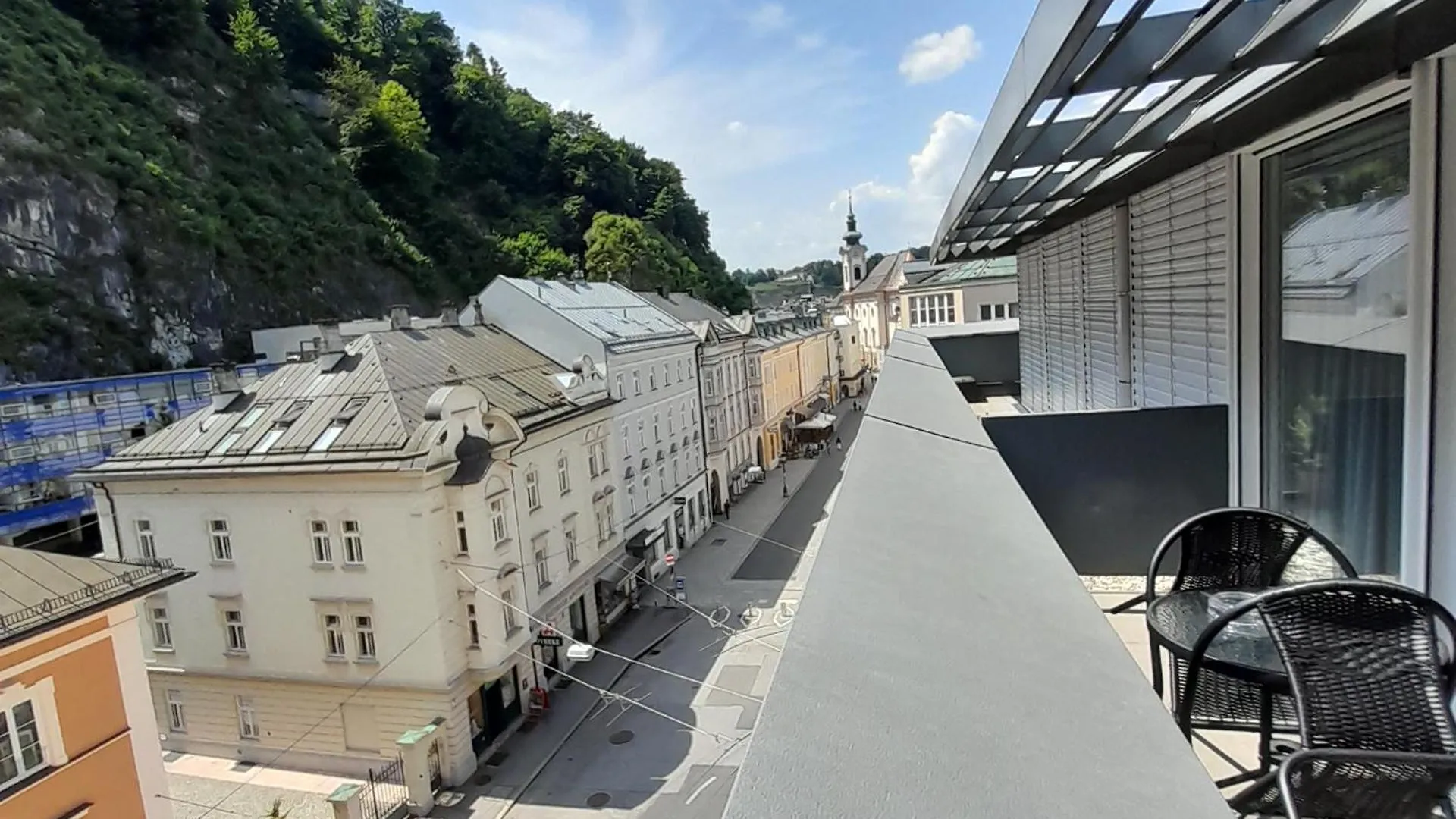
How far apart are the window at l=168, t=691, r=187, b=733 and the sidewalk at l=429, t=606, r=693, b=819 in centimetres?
535

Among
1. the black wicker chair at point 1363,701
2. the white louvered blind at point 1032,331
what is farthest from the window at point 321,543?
the black wicker chair at point 1363,701

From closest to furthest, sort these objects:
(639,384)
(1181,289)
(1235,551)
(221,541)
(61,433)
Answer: (1235,551) → (1181,289) → (221,541) → (61,433) → (639,384)

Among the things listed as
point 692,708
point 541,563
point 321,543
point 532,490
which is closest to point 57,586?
point 321,543

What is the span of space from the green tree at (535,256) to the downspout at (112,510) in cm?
3233

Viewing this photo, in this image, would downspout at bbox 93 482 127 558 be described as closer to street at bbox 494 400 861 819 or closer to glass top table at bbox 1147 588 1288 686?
street at bbox 494 400 861 819

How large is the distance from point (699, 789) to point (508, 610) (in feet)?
14.3

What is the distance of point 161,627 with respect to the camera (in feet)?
45.7

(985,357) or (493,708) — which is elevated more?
(985,357)

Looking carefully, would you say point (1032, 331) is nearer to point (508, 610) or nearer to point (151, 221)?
point (508, 610)

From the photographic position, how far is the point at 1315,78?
9.53 ft

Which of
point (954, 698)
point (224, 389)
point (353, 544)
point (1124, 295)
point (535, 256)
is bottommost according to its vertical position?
point (353, 544)

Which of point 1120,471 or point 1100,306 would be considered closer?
point 1120,471

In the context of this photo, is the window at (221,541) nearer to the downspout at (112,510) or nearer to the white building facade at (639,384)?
the downspout at (112,510)

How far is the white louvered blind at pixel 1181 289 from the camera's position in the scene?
15.8ft
